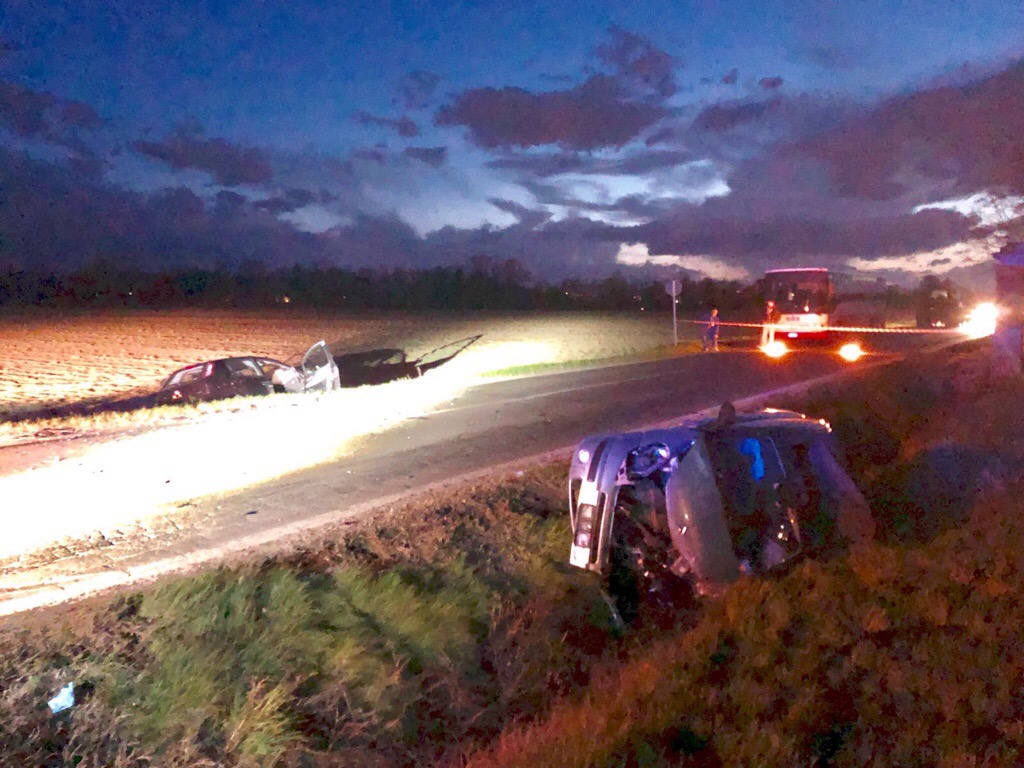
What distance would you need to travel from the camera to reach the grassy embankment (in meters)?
4.96

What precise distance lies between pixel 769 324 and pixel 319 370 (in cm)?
2088

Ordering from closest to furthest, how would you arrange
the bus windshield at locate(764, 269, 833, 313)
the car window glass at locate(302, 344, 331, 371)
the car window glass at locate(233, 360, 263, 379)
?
the car window glass at locate(233, 360, 263, 379) < the car window glass at locate(302, 344, 331, 371) < the bus windshield at locate(764, 269, 833, 313)

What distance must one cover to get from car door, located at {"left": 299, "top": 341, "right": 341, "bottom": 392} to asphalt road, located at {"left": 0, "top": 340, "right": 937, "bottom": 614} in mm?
3730

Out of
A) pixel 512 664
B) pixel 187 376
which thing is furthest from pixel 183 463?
pixel 187 376

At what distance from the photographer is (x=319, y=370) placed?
21828 millimetres

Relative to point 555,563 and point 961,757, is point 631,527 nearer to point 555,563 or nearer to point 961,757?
point 555,563

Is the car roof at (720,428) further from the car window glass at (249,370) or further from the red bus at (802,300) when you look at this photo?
the red bus at (802,300)

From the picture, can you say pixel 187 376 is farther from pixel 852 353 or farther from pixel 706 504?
pixel 852 353

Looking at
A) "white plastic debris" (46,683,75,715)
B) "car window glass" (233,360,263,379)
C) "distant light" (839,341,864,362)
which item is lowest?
"white plastic debris" (46,683,75,715)

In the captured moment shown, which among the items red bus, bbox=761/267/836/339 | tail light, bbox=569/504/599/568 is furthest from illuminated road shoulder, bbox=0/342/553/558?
red bus, bbox=761/267/836/339

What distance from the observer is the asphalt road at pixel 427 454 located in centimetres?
788

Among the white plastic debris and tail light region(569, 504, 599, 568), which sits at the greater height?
tail light region(569, 504, 599, 568)

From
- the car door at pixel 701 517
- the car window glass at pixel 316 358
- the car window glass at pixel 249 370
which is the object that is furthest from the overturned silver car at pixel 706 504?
the car window glass at pixel 249 370

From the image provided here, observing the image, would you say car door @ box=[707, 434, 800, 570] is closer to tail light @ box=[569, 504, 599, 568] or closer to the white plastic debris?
tail light @ box=[569, 504, 599, 568]
